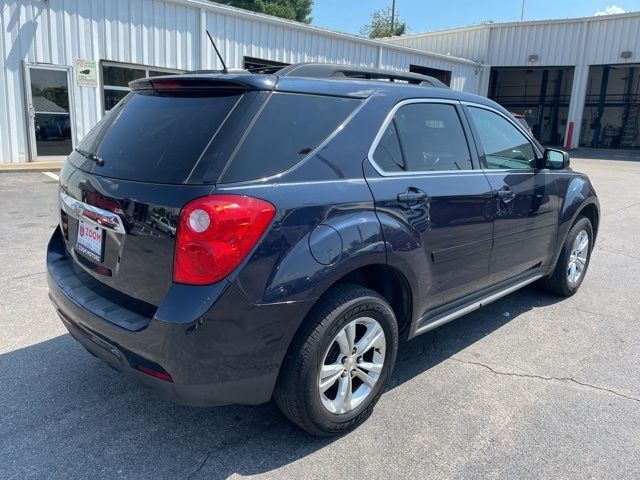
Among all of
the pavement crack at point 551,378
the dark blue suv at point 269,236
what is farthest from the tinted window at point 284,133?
the pavement crack at point 551,378

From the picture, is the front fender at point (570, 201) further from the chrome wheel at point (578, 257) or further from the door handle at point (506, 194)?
the door handle at point (506, 194)

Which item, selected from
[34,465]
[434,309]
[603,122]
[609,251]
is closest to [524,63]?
[603,122]

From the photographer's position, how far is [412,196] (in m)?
2.87

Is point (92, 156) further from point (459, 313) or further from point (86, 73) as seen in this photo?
point (86, 73)

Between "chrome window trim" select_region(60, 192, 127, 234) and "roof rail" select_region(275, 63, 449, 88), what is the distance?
111 centimetres

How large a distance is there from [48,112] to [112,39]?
232 cm

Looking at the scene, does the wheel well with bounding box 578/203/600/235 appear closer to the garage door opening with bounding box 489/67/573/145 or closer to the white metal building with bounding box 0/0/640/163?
the white metal building with bounding box 0/0/640/163

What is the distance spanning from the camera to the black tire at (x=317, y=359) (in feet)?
7.89

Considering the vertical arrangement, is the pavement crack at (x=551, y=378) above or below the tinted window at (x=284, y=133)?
below

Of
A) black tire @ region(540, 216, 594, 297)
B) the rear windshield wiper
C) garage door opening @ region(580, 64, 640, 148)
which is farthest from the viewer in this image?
garage door opening @ region(580, 64, 640, 148)

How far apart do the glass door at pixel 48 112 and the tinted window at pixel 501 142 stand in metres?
11.3

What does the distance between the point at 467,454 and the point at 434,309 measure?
909 mm

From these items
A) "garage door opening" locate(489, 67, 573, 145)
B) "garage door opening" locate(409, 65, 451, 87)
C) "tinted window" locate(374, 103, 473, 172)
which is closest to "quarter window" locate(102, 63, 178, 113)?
"tinted window" locate(374, 103, 473, 172)

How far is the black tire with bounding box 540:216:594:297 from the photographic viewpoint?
15.2ft
